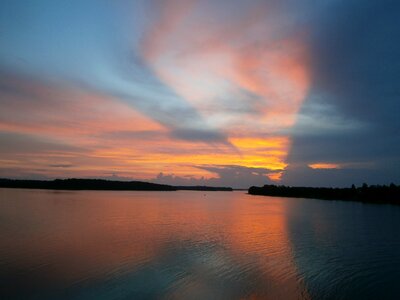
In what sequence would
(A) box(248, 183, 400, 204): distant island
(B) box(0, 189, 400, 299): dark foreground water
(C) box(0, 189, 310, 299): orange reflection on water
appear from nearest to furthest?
1. (B) box(0, 189, 400, 299): dark foreground water
2. (C) box(0, 189, 310, 299): orange reflection on water
3. (A) box(248, 183, 400, 204): distant island

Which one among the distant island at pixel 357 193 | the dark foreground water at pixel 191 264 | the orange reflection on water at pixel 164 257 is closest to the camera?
the dark foreground water at pixel 191 264

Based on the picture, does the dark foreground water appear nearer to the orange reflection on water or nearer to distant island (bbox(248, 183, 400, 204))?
the orange reflection on water

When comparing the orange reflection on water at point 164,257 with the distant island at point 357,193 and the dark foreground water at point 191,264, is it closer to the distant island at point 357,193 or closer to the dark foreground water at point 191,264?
the dark foreground water at point 191,264

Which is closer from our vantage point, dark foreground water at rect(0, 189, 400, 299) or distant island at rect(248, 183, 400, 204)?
dark foreground water at rect(0, 189, 400, 299)

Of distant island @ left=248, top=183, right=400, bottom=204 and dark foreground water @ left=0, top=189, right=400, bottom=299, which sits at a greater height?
distant island @ left=248, top=183, right=400, bottom=204

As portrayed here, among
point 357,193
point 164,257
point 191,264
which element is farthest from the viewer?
point 357,193

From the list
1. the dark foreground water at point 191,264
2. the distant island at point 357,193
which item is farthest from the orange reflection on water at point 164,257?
the distant island at point 357,193

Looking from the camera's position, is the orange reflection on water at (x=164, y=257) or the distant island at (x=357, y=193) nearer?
the orange reflection on water at (x=164, y=257)

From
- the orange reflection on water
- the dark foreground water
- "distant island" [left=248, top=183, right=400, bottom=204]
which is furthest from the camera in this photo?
"distant island" [left=248, top=183, right=400, bottom=204]

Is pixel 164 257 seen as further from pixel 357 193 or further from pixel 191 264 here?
pixel 357 193

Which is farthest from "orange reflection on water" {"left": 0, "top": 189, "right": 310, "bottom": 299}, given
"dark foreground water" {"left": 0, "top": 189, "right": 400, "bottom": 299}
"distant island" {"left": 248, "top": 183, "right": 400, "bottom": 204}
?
"distant island" {"left": 248, "top": 183, "right": 400, "bottom": 204}

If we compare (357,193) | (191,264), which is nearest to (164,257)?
(191,264)

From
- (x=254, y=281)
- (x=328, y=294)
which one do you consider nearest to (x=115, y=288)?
(x=254, y=281)

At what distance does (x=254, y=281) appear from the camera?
54.4ft
